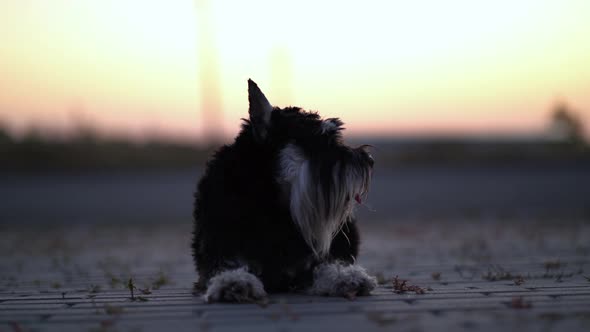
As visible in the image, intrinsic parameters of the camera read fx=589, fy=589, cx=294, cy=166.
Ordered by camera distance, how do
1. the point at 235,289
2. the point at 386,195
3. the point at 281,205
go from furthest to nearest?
the point at 386,195, the point at 281,205, the point at 235,289

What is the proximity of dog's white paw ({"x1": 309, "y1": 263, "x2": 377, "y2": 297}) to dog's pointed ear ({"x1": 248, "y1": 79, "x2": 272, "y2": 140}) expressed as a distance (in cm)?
120

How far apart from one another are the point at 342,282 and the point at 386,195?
60.8 feet

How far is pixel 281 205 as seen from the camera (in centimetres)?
461

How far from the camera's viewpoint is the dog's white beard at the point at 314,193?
446 cm

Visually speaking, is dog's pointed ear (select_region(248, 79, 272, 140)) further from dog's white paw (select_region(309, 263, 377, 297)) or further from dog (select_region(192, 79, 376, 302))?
dog's white paw (select_region(309, 263, 377, 297))

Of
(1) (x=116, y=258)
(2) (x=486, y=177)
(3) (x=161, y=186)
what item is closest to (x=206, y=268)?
(1) (x=116, y=258)

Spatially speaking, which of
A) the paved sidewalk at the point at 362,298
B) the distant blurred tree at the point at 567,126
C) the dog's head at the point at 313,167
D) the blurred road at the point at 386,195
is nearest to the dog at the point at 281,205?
the dog's head at the point at 313,167

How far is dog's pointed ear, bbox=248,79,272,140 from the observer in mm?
4637

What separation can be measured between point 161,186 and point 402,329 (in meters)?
23.3

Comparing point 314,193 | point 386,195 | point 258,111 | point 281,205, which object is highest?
point 258,111

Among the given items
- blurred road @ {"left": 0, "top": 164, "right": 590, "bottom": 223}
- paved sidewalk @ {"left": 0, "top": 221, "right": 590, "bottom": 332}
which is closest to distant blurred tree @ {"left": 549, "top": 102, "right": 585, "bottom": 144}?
blurred road @ {"left": 0, "top": 164, "right": 590, "bottom": 223}

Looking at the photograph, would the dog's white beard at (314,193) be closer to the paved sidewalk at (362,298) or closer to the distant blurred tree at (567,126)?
the paved sidewalk at (362,298)

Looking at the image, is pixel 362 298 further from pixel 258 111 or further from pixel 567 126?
pixel 567 126

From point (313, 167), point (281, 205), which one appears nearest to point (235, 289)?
point (281, 205)
